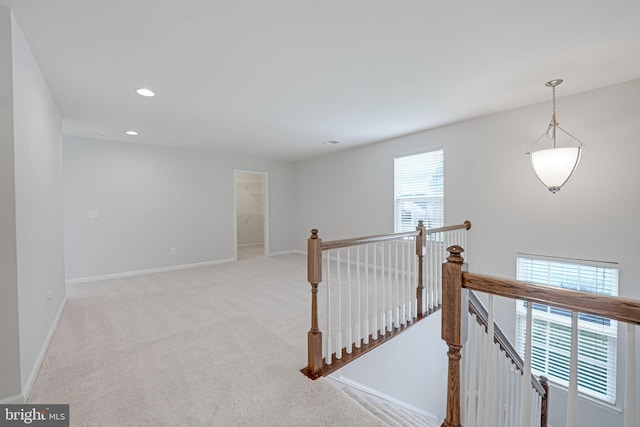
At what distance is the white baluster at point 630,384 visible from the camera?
2.64 ft

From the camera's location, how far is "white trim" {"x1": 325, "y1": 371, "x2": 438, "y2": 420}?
2.40m

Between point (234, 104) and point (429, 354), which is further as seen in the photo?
point (429, 354)

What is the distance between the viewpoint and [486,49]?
81.8 inches

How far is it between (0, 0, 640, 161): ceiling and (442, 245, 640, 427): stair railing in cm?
157

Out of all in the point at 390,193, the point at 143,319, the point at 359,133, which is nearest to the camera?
the point at 143,319

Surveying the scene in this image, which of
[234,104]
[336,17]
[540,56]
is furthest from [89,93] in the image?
[540,56]

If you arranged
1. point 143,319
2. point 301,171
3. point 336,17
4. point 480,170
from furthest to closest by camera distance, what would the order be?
point 301,171, point 480,170, point 143,319, point 336,17

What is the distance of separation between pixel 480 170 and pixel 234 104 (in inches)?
126

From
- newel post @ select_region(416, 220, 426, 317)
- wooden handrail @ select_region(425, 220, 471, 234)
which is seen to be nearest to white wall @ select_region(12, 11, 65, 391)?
newel post @ select_region(416, 220, 426, 317)

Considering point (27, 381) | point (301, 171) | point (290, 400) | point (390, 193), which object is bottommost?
point (290, 400)

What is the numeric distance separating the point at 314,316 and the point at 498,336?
1.43 m

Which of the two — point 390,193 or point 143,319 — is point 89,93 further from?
point 390,193

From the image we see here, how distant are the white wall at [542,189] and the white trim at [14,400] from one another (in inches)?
175

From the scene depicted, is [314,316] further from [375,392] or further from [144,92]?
[144,92]
